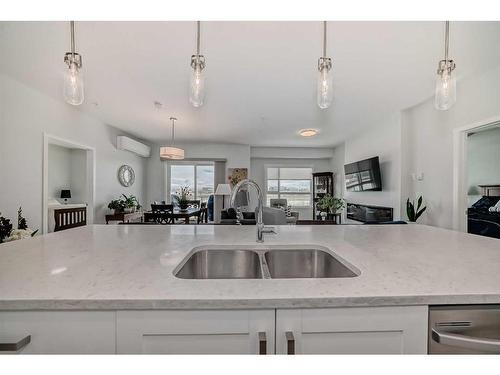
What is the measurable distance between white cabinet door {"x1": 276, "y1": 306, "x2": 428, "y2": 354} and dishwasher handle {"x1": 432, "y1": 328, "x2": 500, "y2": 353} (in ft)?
0.11

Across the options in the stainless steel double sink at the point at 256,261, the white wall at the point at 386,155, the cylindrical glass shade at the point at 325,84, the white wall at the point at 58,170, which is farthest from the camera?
the white wall at the point at 58,170

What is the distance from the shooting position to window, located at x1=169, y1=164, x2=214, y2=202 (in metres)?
7.34

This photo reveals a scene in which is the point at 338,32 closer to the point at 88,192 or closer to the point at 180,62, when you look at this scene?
the point at 180,62

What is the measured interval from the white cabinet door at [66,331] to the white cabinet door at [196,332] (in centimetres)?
4

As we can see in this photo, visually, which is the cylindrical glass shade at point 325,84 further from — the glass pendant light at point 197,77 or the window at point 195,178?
the window at point 195,178

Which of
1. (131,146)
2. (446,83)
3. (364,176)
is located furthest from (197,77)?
(131,146)

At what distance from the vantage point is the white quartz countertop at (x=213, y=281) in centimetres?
59

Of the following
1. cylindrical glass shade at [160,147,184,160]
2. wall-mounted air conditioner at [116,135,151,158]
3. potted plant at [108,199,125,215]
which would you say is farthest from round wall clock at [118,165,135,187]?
cylindrical glass shade at [160,147,184,160]

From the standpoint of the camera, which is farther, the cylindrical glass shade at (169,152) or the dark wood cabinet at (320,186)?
the dark wood cabinet at (320,186)

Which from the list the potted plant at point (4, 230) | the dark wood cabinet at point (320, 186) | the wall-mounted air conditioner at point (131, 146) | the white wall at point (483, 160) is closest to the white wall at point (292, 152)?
the dark wood cabinet at point (320, 186)

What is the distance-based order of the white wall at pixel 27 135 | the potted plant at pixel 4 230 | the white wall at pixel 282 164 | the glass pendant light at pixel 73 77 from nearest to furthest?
the glass pendant light at pixel 73 77 → the potted plant at pixel 4 230 → the white wall at pixel 27 135 → the white wall at pixel 282 164

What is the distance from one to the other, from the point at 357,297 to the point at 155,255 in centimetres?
75
